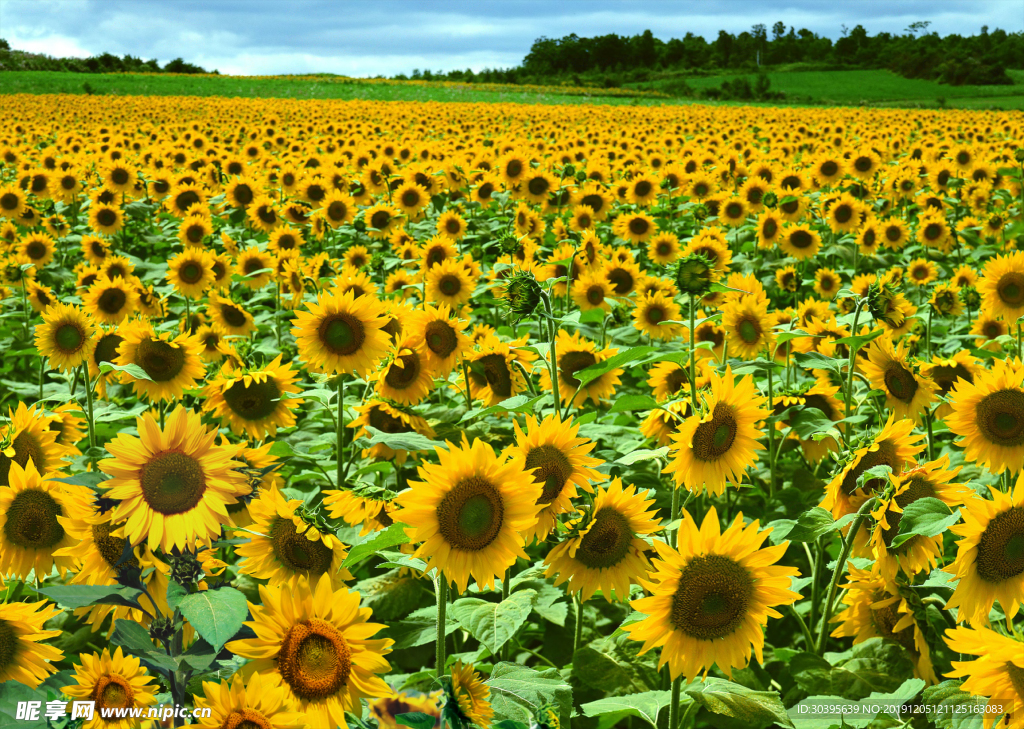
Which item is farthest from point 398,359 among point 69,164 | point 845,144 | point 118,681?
point 845,144

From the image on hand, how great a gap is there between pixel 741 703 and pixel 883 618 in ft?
2.67

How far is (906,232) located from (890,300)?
200 inches

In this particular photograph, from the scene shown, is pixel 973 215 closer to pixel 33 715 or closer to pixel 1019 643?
pixel 1019 643

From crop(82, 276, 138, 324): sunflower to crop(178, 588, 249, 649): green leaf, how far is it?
4077 millimetres

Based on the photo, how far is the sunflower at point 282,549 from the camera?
6.85ft

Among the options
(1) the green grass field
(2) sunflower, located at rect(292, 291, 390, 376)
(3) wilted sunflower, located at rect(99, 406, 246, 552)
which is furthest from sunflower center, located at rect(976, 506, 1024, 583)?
(1) the green grass field

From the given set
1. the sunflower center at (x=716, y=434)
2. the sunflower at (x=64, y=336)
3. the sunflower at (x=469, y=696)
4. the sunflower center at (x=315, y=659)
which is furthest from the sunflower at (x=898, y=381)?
the sunflower at (x=64, y=336)

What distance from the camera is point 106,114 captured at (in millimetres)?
22531

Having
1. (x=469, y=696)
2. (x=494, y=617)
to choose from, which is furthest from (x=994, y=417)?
(x=469, y=696)

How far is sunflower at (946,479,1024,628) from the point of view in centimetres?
181

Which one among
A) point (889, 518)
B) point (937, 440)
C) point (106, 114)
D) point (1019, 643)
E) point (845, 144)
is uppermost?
point (106, 114)

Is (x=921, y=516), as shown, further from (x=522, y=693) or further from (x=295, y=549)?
(x=295, y=549)

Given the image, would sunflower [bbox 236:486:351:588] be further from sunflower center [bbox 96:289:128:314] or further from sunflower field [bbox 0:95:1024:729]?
sunflower center [bbox 96:289:128:314]

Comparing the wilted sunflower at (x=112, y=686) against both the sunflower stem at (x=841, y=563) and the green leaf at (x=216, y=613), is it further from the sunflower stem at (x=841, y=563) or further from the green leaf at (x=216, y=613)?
the sunflower stem at (x=841, y=563)
